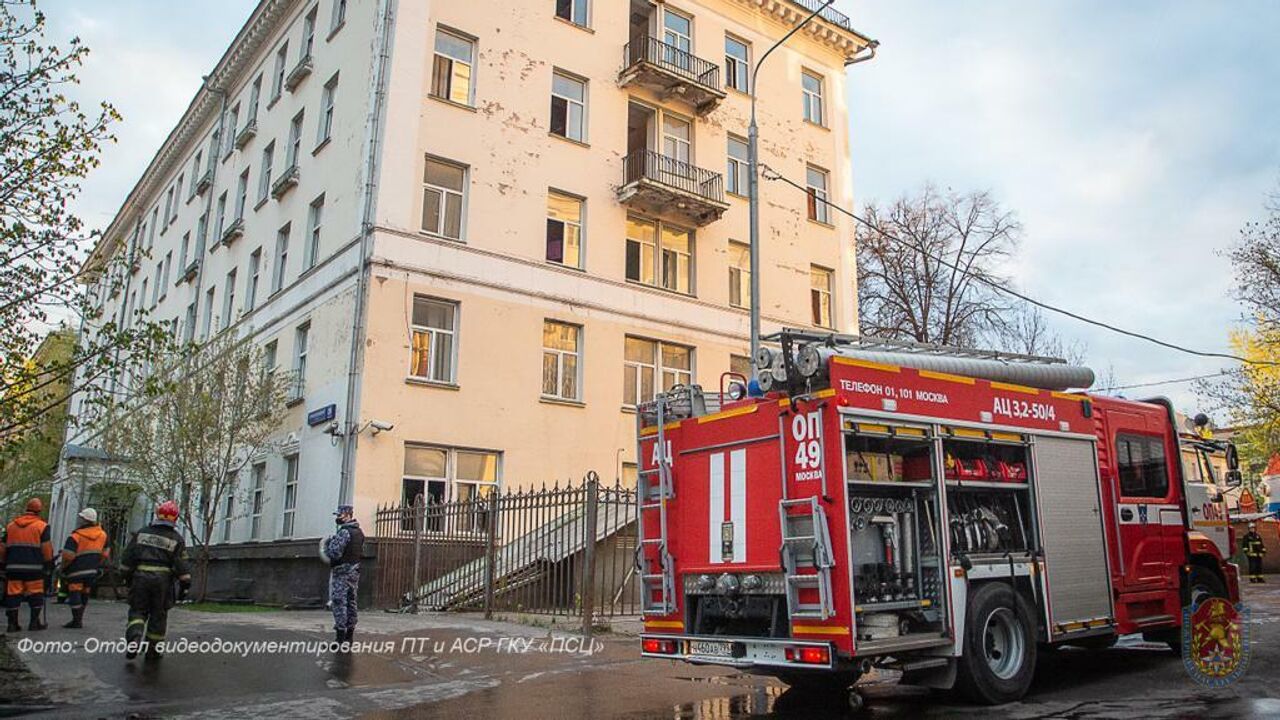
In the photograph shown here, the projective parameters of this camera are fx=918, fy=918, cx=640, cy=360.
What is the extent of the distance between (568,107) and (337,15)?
6773 millimetres

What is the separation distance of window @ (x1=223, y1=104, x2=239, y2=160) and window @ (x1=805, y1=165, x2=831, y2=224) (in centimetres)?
1943

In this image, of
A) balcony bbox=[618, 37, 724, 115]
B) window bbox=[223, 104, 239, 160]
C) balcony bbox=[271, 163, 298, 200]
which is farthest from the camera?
window bbox=[223, 104, 239, 160]

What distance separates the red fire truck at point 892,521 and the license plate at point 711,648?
2 cm

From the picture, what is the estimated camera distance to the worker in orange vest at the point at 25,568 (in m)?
13.0

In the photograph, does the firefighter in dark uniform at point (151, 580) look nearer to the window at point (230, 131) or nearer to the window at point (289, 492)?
the window at point (289, 492)

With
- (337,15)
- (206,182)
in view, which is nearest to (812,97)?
(337,15)

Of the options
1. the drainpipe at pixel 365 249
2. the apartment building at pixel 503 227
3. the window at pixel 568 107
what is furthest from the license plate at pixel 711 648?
the window at pixel 568 107

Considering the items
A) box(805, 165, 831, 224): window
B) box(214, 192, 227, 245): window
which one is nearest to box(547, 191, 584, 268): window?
box(805, 165, 831, 224): window

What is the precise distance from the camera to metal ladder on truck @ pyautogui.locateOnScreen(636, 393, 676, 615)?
8.84m

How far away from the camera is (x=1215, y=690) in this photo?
337 inches

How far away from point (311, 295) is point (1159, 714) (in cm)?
1984

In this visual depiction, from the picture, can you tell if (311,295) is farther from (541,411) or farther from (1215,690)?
(1215,690)

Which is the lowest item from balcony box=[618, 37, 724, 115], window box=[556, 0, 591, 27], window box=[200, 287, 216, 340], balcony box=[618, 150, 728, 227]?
window box=[200, 287, 216, 340]

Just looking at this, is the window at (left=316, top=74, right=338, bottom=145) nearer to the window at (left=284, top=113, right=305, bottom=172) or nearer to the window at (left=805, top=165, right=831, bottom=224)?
the window at (left=284, top=113, right=305, bottom=172)
